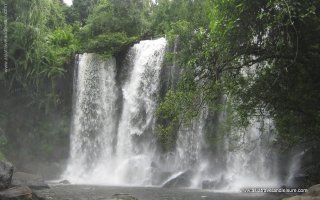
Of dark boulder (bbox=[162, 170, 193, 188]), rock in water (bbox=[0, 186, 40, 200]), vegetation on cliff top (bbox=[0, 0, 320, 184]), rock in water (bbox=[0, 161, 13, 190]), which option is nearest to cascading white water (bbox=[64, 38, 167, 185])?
vegetation on cliff top (bbox=[0, 0, 320, 184])

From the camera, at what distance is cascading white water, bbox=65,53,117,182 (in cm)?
2564

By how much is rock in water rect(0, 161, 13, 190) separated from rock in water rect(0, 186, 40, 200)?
2.56ft

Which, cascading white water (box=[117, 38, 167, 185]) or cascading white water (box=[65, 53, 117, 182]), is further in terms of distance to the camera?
cascading white water (box=[65, 53, 117, 182])

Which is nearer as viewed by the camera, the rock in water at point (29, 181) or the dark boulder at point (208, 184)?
the rock in water at point (29, 181)

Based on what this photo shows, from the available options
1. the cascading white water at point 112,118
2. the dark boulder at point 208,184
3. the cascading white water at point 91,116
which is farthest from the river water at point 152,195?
the cascading white water at point 91,116

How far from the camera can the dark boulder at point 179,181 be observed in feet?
68.5

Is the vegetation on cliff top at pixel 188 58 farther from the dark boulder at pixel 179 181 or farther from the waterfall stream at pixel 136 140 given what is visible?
→ the dark boulder at pixel 179 181

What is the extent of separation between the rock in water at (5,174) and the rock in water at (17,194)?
781 mm

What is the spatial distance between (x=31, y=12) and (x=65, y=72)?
174 inches

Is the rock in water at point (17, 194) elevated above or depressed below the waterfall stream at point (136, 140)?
below

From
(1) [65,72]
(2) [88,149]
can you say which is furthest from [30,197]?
(1) [65,72]

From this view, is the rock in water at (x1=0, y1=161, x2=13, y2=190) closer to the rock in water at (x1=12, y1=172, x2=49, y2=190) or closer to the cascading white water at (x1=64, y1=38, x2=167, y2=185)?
the rock in water at (x1=12, y1=172, x2=49, y2=190)

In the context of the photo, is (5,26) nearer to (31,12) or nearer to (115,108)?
(31,12)
